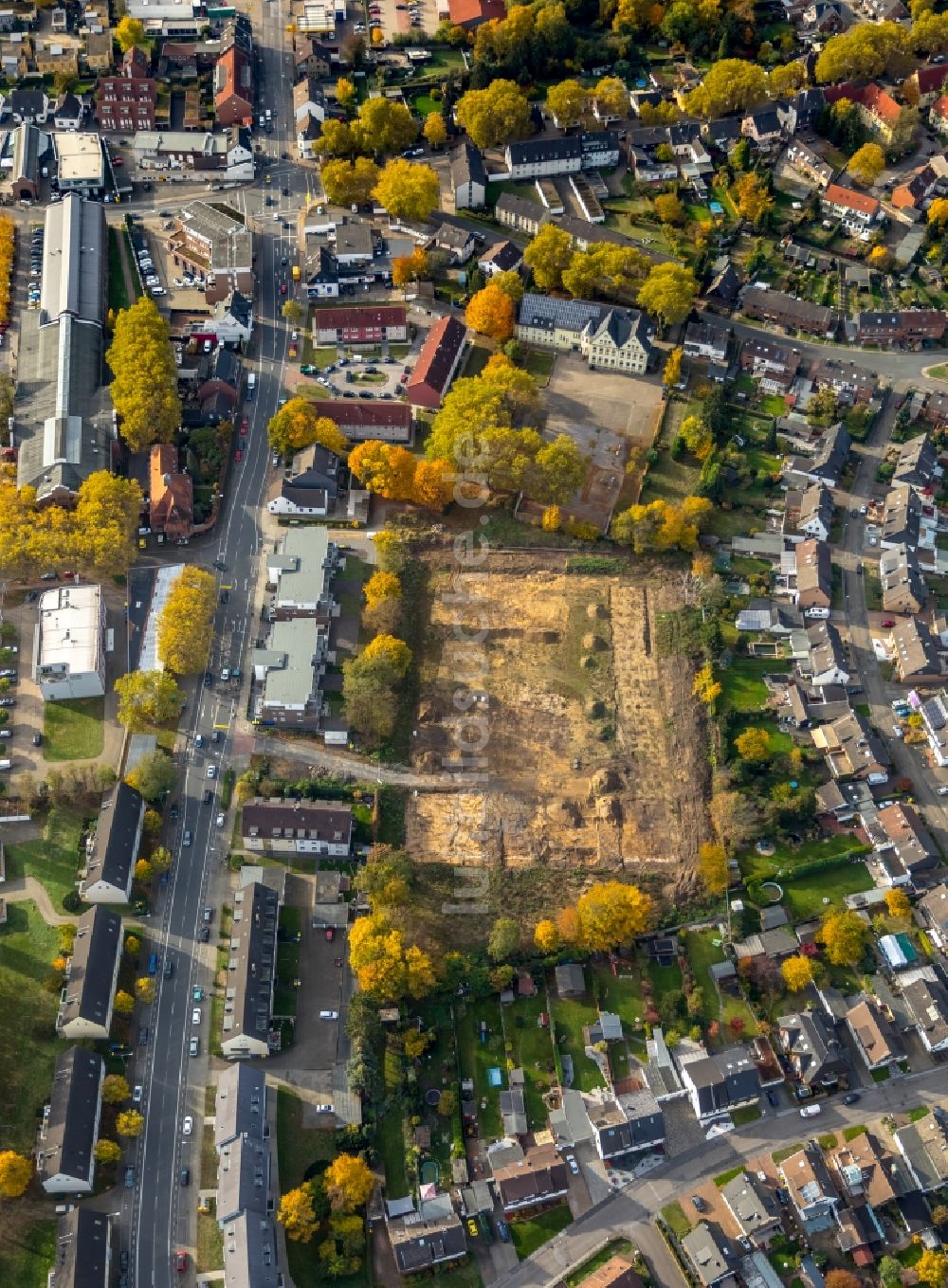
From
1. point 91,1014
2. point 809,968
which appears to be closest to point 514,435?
point 809,968

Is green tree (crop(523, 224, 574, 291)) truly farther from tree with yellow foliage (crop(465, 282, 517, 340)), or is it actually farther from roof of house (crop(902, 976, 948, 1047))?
roof of house (crop(902, 976, 948, 1047))

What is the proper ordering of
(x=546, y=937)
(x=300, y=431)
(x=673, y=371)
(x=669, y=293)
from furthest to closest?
1. (x=669, y=293)
2. (x=673, y=371)
3. (x=300, y=431)
4. (x=546, y=937)


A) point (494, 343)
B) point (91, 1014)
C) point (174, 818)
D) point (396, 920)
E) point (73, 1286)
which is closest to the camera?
point (73, 1286)

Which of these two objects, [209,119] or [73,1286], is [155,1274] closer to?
[73,1286]

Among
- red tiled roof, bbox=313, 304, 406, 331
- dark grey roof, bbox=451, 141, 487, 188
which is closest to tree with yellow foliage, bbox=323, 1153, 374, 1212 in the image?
red tiled roof, bbox=313, 304, 406, 331

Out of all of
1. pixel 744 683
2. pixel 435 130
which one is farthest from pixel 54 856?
pixel 435 130

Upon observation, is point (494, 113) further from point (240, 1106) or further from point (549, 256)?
point (240, 1106)
